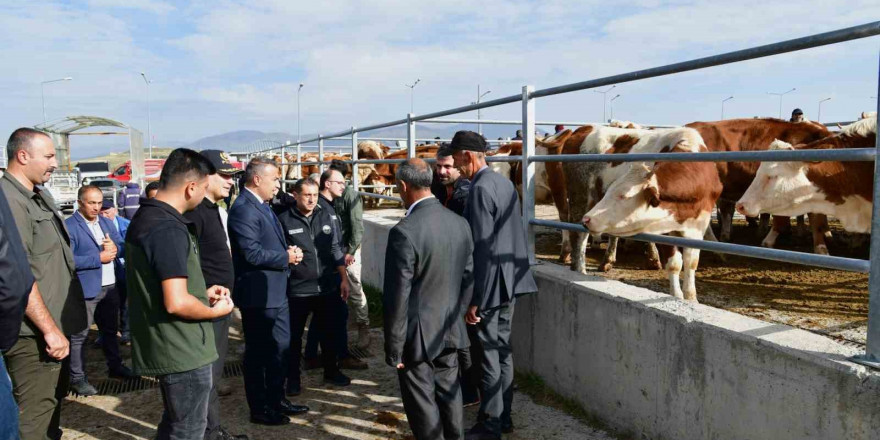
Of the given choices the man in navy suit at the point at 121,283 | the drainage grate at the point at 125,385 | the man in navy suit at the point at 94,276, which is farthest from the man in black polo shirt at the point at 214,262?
the man in navy suit at the point at 121,283

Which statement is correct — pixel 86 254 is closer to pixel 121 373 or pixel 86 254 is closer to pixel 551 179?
pixel 121 373

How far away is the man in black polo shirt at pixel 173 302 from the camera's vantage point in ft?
8.76

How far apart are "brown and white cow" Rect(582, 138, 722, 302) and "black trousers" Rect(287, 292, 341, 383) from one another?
2.10 metres

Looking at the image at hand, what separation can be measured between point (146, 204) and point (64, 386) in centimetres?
141

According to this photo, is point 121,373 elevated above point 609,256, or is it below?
below

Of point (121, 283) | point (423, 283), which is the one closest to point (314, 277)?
point (423, 283)

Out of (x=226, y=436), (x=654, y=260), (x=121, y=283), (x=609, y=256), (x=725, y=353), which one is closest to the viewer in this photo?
(x=725, y=353)

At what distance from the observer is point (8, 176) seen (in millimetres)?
3244

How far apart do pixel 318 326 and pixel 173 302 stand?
2.48m

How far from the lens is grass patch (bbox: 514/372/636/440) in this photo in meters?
3.78

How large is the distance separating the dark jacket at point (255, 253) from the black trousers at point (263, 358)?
101 millimetres

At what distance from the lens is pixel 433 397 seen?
10.8ft

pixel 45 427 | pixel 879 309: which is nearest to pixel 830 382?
pixel 879 309

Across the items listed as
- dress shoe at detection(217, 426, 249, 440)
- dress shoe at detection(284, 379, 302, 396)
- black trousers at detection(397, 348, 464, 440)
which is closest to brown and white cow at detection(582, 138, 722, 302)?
black trousers at detection(397, 348, 464, 440)
